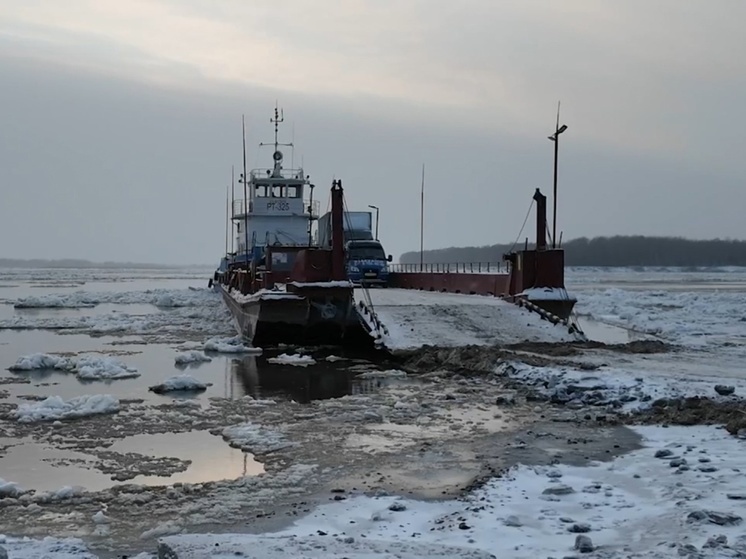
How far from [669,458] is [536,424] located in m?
2.32

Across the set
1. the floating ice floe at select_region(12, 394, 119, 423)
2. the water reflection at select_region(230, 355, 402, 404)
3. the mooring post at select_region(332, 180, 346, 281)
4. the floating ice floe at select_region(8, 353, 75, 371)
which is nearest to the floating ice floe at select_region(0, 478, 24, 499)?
the floating ice floe at select_region(12, 394, 119, 423)

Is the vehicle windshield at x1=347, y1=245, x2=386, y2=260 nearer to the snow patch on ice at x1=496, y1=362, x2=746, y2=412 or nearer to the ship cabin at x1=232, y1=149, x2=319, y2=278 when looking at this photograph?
the ship cabin at x1=232, y1=149, x2=319, y2=278

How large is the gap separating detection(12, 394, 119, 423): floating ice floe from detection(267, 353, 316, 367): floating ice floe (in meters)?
A: 5.70

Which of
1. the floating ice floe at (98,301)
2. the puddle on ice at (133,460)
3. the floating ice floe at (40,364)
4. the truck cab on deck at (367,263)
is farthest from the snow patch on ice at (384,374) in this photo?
the floating ice floe at (98,301)

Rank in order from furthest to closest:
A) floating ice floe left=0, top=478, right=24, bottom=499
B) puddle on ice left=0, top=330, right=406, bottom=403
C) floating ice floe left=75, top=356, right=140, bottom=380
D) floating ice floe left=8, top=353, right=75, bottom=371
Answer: floating ice floe left=8, top=353, right=75, bottom=371 < floating ice floe left=75, top=356, right=140, bottom=380 < puddle on ice left=0, top=330, right=406, bottom=403 < floating ice floe left=0, top=478, right=24, bottom=499

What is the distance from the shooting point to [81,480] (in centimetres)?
710

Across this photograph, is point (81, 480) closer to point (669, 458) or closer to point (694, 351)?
point (669, 458)

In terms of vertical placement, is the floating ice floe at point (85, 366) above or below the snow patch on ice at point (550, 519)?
below

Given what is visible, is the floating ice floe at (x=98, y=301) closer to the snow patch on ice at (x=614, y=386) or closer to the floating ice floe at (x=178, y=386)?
the floating ice floe at (x=178, y=386)

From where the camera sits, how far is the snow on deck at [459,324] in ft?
53.6

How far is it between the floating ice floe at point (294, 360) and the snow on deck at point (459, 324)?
1.75m

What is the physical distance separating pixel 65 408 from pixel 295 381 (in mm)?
4270

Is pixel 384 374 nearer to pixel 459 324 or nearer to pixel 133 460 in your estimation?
pixel 459 324

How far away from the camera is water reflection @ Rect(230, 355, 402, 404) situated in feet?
39.9
